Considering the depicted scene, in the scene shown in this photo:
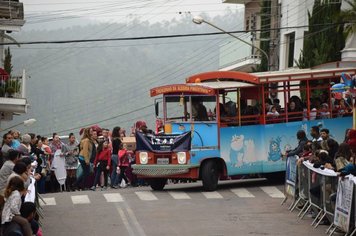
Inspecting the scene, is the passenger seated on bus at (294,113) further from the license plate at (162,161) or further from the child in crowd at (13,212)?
the child in crowd at (13,212)

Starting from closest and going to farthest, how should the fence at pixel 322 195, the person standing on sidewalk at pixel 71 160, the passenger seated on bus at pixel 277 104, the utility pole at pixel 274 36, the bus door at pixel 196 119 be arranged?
the fence at pixel 322 195 → the bus door at pixel 196 119 → the passenger seated on bus at pixel 277 104 → the person standing on sidewalk at pixel 71 160 → the utility pole at pixel 274 36

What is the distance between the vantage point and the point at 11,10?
46844 millimetres

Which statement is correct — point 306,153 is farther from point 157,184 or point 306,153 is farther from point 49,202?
point 49,202

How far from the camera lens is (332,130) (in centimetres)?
2780

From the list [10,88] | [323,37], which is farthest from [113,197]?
[10,88]

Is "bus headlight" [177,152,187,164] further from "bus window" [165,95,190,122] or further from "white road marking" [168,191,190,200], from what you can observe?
"bus window" [165,95,190,122]

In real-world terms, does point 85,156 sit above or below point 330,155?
below

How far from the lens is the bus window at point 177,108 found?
27.1 meters

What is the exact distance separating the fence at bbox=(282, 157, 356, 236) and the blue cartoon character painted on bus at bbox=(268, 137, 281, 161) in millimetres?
3603

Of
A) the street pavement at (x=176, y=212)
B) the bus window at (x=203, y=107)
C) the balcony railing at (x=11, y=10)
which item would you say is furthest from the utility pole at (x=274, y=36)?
the street pavement at (x=176, y=212)

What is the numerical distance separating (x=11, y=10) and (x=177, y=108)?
21.6 meters

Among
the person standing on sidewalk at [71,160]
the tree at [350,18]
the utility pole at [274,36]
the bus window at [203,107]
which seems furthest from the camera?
the utility pole at [274,36]

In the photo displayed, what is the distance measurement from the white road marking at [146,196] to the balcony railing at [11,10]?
21.8 m

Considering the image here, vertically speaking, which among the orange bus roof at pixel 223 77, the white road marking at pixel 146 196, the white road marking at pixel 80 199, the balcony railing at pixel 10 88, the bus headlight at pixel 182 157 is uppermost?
the orange bus roof at pixel 223 77
